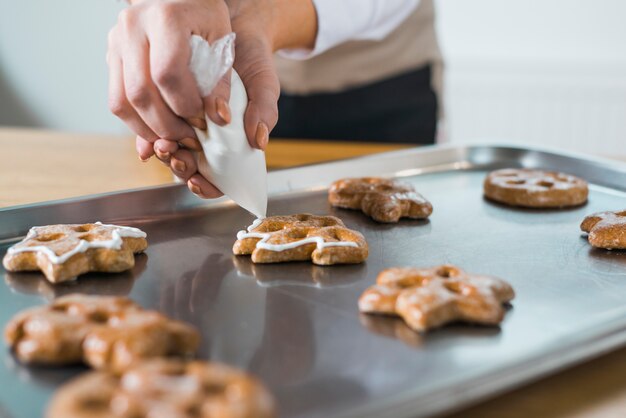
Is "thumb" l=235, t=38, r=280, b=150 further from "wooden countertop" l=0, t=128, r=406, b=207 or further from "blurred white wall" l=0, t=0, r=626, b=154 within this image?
"blurred white wall" l=0, t=0, r=626, b=154

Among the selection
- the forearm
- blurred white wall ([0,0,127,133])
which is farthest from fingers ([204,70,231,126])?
blurred white wall ([0,0,127,133])

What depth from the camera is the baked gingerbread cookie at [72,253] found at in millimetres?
978

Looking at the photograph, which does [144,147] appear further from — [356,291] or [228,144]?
[356,291]

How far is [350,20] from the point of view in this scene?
61.9 inches

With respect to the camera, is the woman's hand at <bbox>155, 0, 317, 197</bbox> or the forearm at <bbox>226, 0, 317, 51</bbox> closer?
the woman's hand at <bbox>155, 0, 317, 197</bbox>

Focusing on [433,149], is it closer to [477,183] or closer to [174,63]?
[477,183]

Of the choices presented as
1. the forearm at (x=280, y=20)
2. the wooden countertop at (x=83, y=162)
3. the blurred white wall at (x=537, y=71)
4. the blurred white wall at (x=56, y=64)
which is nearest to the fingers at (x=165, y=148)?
the forearm at (x=280, y=20)

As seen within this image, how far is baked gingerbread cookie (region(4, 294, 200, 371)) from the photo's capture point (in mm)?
727

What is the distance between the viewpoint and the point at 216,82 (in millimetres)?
1016

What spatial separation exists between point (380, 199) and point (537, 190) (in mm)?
278

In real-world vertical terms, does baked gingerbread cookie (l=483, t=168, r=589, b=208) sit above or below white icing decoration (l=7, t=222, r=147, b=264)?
below

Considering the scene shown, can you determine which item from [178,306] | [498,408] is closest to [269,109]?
[178,306]

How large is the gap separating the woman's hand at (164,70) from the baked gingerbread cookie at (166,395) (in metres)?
0.43

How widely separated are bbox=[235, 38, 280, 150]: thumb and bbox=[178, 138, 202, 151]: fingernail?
7 cm
